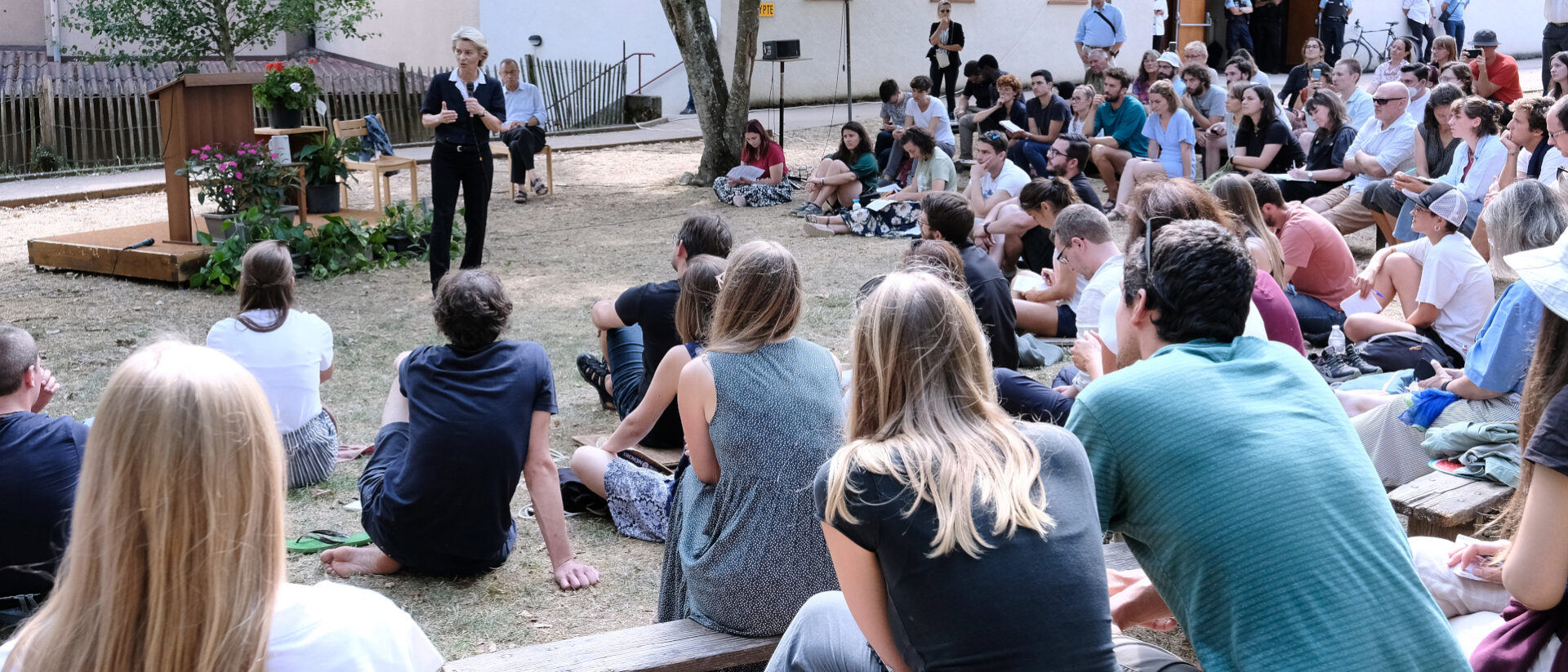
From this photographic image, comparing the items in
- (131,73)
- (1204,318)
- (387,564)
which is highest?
(131,73)

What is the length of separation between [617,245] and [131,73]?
45.8ft

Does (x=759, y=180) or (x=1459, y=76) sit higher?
(x=1459, y=76)

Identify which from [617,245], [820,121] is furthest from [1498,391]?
[820,121]

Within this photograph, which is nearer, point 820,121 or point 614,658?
point 614,658

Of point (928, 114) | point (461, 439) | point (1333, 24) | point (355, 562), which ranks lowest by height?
point (355, 562)

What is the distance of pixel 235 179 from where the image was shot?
827 centimetres

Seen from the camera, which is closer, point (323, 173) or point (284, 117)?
point (284, 117)

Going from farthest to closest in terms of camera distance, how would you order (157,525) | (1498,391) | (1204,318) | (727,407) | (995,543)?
(1498,391) < (727,407) < (1204,318) < (995,543) < (157,525)

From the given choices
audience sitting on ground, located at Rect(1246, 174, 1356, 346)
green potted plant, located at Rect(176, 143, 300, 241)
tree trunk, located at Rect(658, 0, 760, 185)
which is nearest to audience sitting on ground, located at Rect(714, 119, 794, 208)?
tree trunk, located at Rect(658, 0, 760, 185)

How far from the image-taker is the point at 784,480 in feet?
9.50

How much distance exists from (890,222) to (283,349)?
587cm

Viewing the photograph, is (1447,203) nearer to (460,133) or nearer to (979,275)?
(979,275)

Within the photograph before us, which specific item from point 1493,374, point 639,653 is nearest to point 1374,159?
point 1493,374

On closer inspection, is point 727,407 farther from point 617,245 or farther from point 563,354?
point 617,245
